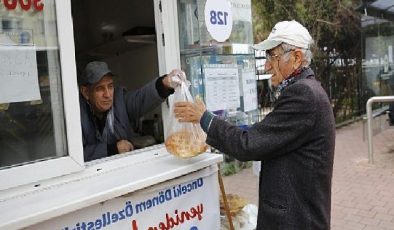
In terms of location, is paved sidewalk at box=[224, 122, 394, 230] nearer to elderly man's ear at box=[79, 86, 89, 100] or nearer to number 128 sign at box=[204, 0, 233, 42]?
number 128 sign at box=[204, 0, 233, 42]

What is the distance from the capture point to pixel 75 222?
1.88 meters

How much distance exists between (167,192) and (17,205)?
32.3 inches

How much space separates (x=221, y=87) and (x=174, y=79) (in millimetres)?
674

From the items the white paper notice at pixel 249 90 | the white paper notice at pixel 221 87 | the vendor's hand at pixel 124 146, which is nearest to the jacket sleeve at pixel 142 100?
the vendor's hand at pixel 124 146

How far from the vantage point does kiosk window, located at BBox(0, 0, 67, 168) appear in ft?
6.08

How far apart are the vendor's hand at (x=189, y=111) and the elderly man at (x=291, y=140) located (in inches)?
4.1

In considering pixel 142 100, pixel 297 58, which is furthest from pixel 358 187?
pixel 297 58

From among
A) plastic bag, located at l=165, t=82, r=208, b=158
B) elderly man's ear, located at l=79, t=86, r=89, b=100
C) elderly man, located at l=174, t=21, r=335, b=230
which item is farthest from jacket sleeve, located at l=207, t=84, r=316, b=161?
elderly man's ear, located at l=79, t=86, r=89, b=100

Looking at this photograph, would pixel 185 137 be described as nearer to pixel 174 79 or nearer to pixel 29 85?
pixel 174 79

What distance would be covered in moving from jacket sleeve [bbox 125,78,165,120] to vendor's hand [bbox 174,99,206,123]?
504 millimetres

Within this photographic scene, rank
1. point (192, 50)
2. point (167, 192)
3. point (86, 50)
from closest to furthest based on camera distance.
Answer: point (167, 192)
point (192, 50)
point (86, 50)

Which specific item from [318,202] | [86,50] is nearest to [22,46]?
[318,202]

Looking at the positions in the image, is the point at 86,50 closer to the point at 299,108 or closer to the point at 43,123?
the point at 43,123

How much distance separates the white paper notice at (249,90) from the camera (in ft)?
10.9
